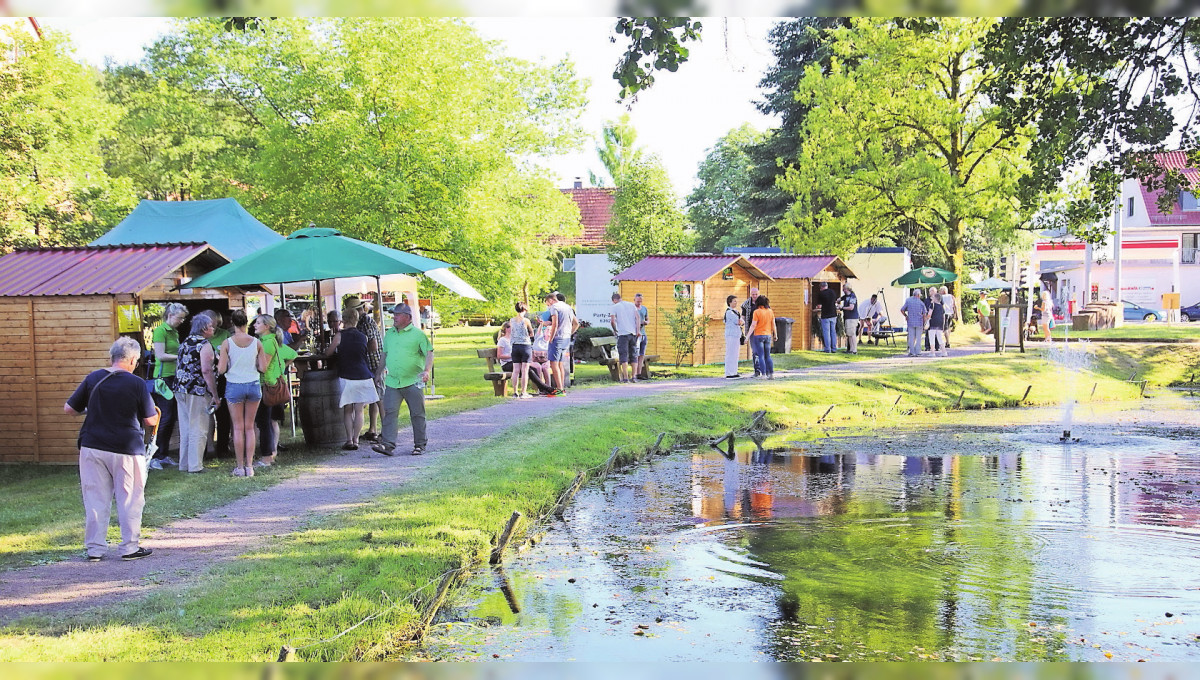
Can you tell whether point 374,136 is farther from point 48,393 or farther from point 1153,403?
point 1153,403

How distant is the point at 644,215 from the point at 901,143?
936 centimetres

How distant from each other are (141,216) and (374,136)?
628 cm

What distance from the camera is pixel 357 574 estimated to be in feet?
26.2

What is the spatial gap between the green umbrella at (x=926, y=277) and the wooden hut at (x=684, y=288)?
10474 mm

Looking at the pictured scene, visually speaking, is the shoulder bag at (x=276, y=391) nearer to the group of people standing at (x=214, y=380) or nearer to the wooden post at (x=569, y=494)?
the group of people standing at (x=214, y=380)

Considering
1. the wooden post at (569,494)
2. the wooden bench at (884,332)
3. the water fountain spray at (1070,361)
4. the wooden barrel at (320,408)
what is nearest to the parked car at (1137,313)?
→ the wooden bench at (884,332)

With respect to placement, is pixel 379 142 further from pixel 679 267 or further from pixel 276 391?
pixel 276 391

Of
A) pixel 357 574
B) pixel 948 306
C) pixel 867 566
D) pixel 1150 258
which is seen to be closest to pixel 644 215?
pixel 948 306

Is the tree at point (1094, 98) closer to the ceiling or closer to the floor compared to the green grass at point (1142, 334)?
closer to the ceiling

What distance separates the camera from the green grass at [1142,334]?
112ft

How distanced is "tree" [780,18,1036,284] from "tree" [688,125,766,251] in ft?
55.6

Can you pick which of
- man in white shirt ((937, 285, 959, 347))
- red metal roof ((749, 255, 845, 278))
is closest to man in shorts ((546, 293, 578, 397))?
red metal roof ((749, 255, 845, 278))

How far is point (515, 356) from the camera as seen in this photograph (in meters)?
20.2

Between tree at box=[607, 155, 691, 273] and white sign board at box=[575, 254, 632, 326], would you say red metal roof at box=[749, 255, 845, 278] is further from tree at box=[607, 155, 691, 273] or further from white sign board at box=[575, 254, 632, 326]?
white sign board at box=[575, 254, 632, 326]
